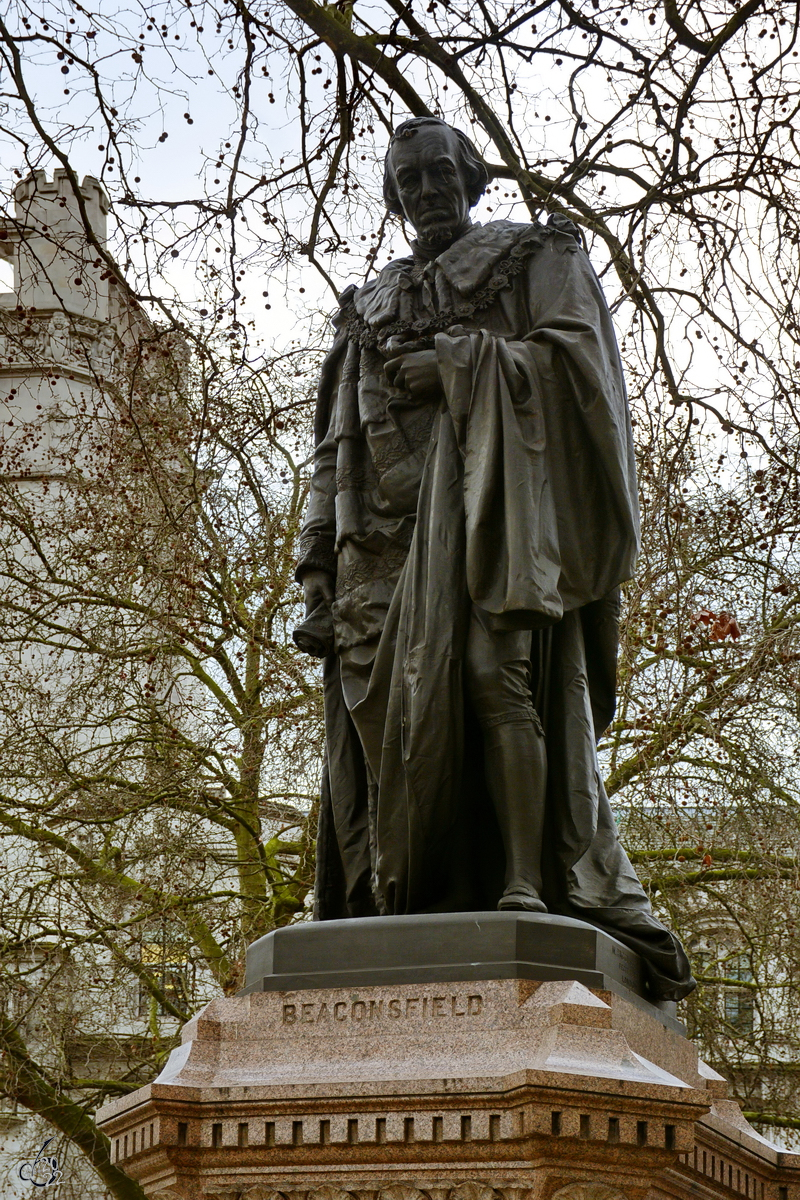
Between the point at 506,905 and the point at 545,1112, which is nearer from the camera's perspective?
the point at 545,1112

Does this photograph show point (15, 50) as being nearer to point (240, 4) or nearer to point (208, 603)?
point (240, 4)

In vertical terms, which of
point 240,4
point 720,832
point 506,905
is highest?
point 240,4

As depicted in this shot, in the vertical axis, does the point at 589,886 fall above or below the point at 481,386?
below

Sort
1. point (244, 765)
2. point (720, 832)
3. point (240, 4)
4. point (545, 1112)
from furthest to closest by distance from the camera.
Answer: point (244, 765) → point (720, 832) → point (240, 4) → point (545, 1112)

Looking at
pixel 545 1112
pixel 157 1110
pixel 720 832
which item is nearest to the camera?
pixel 545 1112

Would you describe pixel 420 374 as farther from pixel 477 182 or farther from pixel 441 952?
pixel 441 952

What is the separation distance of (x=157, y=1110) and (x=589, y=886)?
1.29 meters

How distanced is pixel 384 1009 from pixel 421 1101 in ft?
1.15

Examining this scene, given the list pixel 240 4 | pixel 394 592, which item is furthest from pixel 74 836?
pixel 394 592

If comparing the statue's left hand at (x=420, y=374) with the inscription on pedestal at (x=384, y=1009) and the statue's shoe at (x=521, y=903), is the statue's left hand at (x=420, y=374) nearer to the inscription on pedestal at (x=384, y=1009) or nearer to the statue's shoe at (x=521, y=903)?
the statue's shoe at (x=521, y=903)

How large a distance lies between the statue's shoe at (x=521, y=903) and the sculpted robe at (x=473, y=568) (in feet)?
0.82

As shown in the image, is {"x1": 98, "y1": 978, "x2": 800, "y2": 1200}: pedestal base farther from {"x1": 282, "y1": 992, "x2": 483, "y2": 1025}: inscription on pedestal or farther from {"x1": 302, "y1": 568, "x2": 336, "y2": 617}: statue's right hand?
{"x1": 302, "y1": 568, "x2": 336, "y2": 617}: statue's right hand

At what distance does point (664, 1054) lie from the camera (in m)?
4.12

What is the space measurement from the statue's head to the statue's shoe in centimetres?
193
